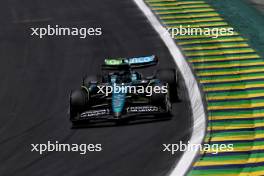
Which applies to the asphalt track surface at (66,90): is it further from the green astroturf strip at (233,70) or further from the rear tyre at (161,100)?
the green astroturf strip at (233,70)

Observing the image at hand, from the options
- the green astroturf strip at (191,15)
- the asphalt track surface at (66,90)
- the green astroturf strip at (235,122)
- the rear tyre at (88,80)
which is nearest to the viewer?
the asphalt track surface at (66,90)

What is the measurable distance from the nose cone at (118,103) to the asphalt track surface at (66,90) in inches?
14.4

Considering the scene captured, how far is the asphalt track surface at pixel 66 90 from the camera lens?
12.6 m

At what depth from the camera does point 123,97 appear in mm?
14070

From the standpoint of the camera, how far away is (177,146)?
13.0 m

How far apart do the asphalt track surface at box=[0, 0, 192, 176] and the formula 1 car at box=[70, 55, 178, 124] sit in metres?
0.29

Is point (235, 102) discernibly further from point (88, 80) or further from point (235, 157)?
point (88, 80)

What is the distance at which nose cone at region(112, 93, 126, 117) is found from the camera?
13.8 m

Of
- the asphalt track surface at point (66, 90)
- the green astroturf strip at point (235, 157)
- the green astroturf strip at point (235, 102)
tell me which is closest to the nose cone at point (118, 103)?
the asphalt track surface at point (66, 90)

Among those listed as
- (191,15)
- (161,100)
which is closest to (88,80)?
(161,100)

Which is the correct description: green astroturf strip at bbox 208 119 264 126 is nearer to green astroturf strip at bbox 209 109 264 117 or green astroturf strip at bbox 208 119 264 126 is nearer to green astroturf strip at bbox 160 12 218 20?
green astroturf strip at bbox 209 109 264 117

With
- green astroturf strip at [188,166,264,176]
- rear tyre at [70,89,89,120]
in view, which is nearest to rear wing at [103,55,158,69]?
rear tyre at [70,89,89,120]

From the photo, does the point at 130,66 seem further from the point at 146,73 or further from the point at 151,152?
the point at 151,152

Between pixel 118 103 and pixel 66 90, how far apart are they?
2.62m
